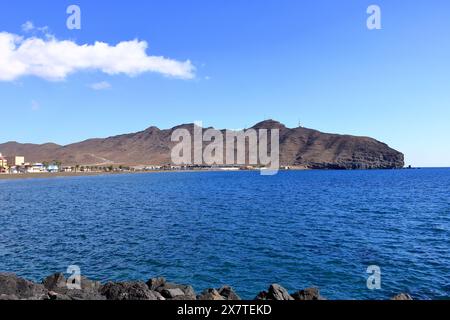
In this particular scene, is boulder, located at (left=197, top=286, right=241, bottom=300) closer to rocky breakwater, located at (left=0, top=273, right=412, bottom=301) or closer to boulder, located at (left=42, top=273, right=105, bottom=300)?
rocky breakwater, located at (left=0, top=273, right=412, bottom=301)

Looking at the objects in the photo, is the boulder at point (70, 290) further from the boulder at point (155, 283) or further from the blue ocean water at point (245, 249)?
the blue ocean water at point (245, 249)

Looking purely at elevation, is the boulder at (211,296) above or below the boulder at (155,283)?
above

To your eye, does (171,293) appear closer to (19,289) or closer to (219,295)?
(219,295)

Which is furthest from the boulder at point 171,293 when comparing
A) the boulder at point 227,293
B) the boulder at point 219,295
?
the boulder at point 227,293

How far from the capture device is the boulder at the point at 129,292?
1752cm

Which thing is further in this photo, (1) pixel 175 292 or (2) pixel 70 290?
(2) pixel 70 290

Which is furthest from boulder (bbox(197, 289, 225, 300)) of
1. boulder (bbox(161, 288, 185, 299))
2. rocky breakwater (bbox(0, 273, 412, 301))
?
boulder (bbox(161, 288, 185, 299))

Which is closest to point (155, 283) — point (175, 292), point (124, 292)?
point (175, 292)

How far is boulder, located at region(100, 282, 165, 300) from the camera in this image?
17.5m

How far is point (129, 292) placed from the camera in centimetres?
1800

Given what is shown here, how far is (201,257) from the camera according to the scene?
31.0m

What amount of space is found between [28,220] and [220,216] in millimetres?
28744
